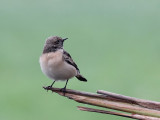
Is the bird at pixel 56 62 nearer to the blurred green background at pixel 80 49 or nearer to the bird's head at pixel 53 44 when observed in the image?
the bird's head at pixel 53 44

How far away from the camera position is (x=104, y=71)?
1134 cm

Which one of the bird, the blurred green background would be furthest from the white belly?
the blurred green background

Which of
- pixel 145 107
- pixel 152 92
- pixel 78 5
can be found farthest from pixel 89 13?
pixel 145 107

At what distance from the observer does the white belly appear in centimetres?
497

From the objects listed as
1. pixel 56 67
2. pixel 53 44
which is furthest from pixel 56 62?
pixel 53 44

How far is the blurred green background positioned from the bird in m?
3.84

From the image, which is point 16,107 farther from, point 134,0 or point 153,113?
point 134,0

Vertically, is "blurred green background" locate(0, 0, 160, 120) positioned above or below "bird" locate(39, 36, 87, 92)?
above

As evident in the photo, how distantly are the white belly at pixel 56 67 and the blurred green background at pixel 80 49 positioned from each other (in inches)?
154

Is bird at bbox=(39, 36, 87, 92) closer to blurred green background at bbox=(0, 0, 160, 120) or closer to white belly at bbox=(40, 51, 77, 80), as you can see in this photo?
white belly at bbox=(40, 51, 77, 80)

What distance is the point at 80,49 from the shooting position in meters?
12.6

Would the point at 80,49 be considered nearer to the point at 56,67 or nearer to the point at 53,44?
the point at 53,44

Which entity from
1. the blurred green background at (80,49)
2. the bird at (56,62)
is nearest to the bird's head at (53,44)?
the bird at (56,62)

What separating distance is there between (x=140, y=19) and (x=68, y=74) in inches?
446
